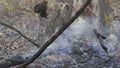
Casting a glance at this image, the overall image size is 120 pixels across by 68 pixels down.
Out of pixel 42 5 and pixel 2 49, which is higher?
pixel 42 5

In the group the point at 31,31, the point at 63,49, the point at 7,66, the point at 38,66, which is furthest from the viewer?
the point at 31,31

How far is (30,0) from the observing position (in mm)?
12977

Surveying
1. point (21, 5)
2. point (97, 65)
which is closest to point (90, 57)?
point (97, 65)

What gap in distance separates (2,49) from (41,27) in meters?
3.33

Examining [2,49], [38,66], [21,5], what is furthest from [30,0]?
[38,66]

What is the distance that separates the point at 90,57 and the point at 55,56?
2.66 ft

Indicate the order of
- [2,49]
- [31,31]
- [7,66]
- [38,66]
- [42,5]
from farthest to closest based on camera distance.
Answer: [31,31] → [42,5] → [2,49] → [38,66] → [7,66]

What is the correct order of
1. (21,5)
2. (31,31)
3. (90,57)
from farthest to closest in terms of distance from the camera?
1. (21,5)
2. (31,31)
3. (90,57)

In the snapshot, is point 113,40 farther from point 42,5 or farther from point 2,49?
point 2,49

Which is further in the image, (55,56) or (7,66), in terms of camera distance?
(55,56)

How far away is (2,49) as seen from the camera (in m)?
8.52

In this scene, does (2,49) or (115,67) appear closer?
(115,67)

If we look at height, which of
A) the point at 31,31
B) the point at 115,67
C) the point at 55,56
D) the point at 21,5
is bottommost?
the point at 115,67

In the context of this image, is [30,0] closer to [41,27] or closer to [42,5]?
[41,27]
